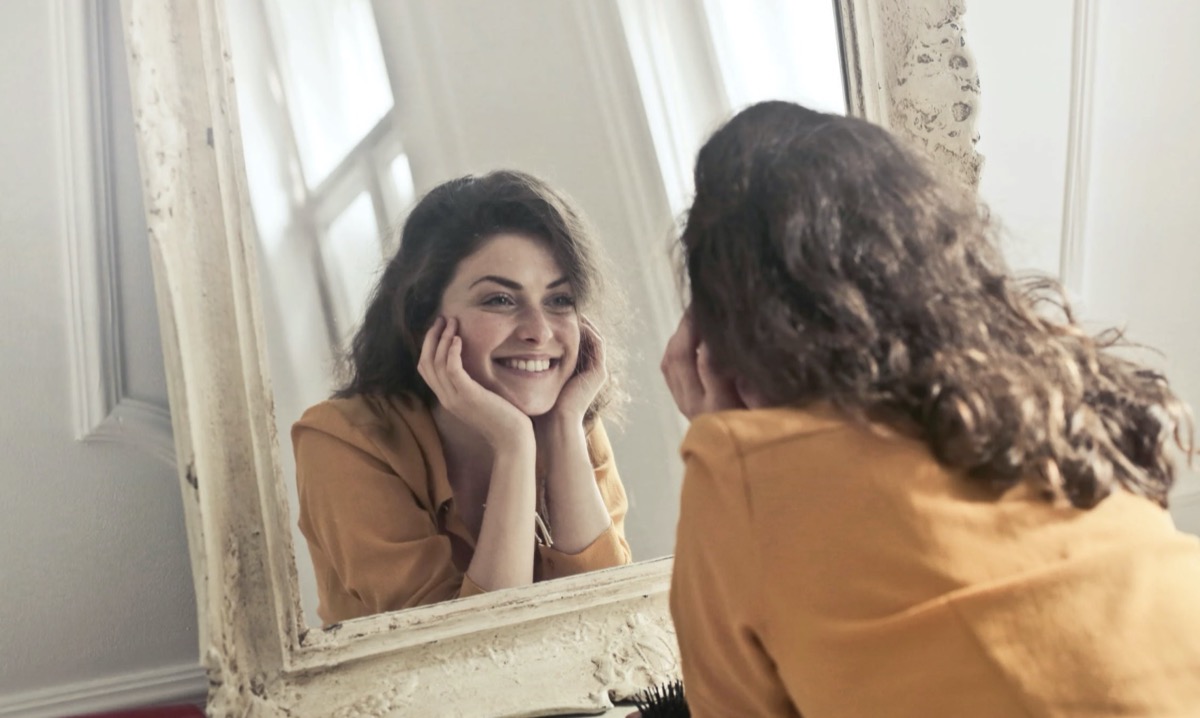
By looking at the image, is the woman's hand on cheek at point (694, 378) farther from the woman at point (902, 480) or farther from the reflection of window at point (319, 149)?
the reflection of window at point (319, 149)

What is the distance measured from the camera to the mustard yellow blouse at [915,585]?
645 mm

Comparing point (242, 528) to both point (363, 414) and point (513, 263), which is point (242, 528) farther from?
point (513, 263)

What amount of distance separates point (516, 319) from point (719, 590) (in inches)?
18.5

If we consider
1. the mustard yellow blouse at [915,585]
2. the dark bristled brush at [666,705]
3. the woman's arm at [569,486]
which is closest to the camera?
the mustard yellow blouse at [915,585]

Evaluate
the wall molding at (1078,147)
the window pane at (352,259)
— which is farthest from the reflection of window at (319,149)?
the wall molding at (1078,147)

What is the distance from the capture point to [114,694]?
109 centimetres

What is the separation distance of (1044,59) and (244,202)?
4.16ft

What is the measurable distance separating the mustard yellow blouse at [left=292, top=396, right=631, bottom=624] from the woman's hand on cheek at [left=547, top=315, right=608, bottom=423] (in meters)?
0.15

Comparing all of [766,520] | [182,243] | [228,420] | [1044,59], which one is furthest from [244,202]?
[1044,59]

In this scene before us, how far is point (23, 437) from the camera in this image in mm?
1063

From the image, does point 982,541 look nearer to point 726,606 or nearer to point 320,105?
point 726,606

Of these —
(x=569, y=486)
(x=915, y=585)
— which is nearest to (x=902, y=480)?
(x=915, y=585)

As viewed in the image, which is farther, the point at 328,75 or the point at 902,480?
the point at 328,75

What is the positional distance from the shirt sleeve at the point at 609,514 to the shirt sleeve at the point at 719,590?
35 cm
